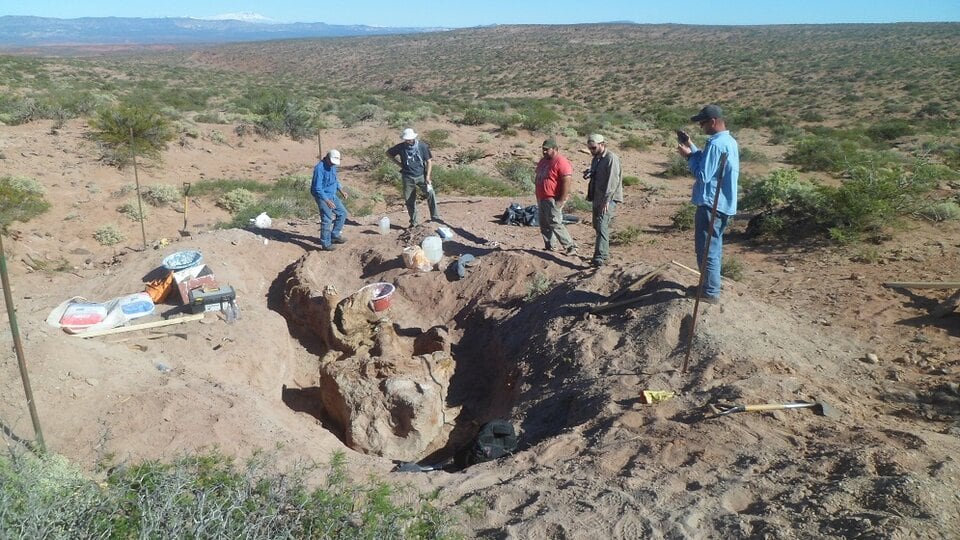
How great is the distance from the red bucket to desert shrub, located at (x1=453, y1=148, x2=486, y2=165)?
870 cm

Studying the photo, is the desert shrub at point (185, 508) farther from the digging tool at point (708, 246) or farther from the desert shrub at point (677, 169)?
the desert shrub at point (677, 169)

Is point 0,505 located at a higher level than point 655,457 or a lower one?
higher

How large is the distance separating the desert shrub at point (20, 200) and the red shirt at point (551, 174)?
8367mm

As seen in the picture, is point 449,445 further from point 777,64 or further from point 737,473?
point 777,64

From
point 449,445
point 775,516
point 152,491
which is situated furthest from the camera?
point 449,445

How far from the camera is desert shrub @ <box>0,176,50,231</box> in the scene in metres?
10.1

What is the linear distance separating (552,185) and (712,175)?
218 cm

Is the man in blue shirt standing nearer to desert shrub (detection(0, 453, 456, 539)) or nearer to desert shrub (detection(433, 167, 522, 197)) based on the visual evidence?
desert shrub (detection(433, 167, 522, 197))


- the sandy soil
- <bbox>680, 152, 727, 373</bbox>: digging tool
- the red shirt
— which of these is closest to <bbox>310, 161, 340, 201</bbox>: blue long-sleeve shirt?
the sandy soil

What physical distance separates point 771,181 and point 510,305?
5422 millimetres

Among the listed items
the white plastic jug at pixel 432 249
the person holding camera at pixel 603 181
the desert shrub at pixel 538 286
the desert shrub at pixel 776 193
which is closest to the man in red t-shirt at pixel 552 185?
the person holding camera at pixel 603 181

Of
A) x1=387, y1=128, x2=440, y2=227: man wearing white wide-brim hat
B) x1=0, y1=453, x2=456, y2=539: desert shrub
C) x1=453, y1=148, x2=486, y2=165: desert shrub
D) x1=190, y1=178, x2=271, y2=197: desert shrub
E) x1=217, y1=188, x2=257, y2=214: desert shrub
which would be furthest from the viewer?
x1=453, y1=148, x2=486, y2=165: desert shrub

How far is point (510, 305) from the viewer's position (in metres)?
7.20

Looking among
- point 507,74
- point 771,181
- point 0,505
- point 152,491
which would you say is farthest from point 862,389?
point 507,74
